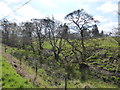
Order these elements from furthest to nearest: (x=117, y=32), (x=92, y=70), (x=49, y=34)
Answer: (x=49, y=34) < (x=92, y=70) < (x=117, y=32)

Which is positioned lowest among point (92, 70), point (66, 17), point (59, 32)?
point (92, 70)

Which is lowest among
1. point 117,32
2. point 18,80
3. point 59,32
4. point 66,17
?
point 18,80

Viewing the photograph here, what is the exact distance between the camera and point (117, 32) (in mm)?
11938

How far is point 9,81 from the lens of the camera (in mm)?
7215

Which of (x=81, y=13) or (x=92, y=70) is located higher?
(x=81, y=13)

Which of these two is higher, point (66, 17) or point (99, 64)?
point (66, 17)

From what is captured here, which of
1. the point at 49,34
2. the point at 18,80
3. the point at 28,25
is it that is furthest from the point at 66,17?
the point at 18,80

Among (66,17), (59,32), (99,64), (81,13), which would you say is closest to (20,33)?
(59,32)

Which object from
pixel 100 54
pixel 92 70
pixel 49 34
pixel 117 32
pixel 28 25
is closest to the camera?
pixel 117 32

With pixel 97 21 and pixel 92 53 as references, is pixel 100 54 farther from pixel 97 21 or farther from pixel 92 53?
pixel 97 21

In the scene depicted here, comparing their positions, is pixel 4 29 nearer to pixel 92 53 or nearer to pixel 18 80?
pixel 92 53

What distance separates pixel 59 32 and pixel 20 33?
613 inches

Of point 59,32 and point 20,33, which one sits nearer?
point 59,32

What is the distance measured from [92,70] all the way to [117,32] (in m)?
9.97
